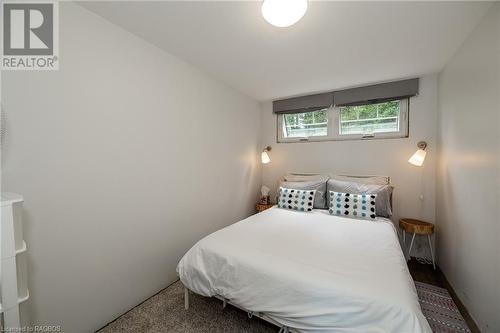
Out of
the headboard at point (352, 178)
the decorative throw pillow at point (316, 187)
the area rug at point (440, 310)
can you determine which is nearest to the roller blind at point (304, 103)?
the headboard at point (352, 178)

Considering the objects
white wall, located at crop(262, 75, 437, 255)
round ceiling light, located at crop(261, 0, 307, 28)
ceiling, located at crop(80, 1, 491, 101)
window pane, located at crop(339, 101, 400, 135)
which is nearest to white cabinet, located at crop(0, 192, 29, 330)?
ceiling, located at crop(80, 1, 491, 101)

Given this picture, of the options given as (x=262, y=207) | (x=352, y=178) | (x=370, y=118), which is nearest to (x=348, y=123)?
(x=370, y=118)

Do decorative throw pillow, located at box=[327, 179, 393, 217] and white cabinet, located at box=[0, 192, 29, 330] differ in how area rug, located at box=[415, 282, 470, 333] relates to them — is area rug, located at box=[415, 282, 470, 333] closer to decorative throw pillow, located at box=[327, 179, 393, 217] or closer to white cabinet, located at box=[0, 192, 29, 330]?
decorative throw pillow, located at box=[327, 179, 393, 217]

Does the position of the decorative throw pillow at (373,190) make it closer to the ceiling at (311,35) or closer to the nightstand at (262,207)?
the nightstand at (262,207)

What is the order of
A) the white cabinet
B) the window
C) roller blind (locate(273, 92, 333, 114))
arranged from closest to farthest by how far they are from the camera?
the white cabinet, the window, roller blind (locate(273, 92, 333, 114))

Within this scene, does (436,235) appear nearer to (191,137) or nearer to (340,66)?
(340,66)

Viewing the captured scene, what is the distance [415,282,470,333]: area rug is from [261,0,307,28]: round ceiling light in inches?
98.3

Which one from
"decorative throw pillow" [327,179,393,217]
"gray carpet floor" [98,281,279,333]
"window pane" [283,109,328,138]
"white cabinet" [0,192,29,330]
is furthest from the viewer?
"window pane" [283,109,328,138]

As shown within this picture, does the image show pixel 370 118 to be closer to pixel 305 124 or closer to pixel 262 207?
pixel 305 124

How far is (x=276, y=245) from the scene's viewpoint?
1.61 m

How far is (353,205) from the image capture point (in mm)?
2412

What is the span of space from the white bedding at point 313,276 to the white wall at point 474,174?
537 millimetres

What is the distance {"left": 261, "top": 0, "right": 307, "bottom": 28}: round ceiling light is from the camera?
118cm

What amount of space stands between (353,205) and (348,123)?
51.6 inches
